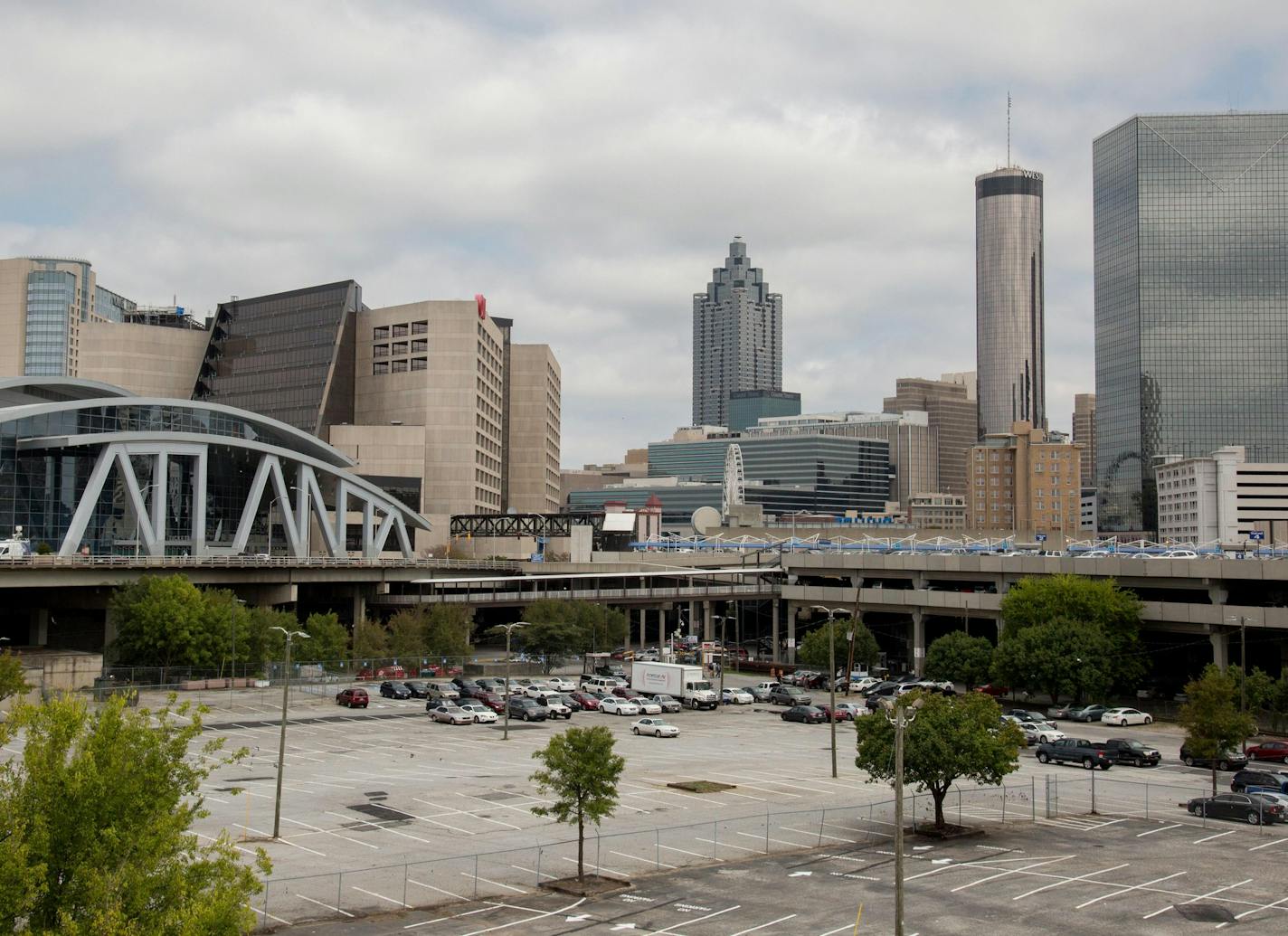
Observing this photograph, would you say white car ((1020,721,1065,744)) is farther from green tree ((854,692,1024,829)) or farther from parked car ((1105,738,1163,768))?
green tree ((854,692,1024,829))

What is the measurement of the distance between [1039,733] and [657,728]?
2176 cm

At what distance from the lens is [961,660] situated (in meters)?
98.2

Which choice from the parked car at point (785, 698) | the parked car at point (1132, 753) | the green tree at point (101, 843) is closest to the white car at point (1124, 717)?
the parked car at point (1132, 753)

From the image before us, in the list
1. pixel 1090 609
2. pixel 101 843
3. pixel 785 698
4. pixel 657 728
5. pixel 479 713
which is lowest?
pixel 657 728

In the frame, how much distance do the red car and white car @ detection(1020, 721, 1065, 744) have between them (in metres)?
9.60

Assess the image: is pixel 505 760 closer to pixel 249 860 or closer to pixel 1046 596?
pixel 249 860

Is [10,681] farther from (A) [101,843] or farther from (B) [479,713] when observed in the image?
(A) [101,843]

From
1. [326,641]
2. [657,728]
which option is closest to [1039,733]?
[657,728]

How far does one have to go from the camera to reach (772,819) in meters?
46.7

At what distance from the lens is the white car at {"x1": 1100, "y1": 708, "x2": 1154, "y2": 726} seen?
8169 cm

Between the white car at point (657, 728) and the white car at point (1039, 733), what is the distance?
19.7 meters

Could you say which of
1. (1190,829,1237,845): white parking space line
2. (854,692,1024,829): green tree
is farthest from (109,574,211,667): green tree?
(1190,829,1237,845): white parking space line

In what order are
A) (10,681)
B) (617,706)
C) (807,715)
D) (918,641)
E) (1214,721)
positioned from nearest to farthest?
1. (1214,721)
2. (10,681)
3. (807,715)
4. (617,706)
5. (918,641)

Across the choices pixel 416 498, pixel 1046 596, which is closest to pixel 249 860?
pixel 1046 596
